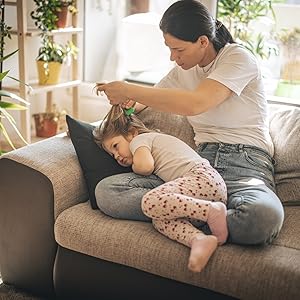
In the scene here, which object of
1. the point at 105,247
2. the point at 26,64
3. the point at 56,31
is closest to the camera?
the point at 105,247

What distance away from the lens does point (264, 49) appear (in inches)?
119

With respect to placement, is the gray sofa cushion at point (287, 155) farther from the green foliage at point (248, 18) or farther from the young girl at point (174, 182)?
the green foliage at point (248, 18)

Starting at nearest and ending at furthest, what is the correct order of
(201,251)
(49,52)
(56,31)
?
(201,251) → (56,31) → (49,52)

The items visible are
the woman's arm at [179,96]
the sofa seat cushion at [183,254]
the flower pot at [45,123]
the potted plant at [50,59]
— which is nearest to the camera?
the sofa seat cushion at [183,254]

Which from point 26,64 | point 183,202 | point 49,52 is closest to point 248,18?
point 49,52

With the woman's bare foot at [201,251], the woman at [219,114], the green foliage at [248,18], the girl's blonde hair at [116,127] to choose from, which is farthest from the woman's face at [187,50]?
the green foliage at [248,18]

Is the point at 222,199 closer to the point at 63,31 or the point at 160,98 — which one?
the point at 160,98

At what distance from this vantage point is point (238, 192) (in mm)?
1787

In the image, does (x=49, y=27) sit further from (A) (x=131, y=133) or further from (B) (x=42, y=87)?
(A) (x=131, y=133)

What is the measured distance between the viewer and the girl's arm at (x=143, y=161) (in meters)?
1.88

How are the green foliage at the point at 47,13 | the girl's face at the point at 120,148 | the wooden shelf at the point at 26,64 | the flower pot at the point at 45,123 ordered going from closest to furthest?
the girl's face at the point at 120,148 < the wooden shelf at the point at 26,64 < the green foliage at the point at 47,13 < the flower pot at the point at 45,123

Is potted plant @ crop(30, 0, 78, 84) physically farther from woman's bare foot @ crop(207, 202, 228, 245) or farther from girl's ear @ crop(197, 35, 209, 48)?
woman's bare foot @ crop(207, 202, 228, 245)

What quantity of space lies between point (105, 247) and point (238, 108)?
27.2 inches

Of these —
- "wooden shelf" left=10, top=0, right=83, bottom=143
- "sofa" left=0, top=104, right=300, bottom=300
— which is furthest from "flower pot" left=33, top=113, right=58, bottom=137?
"sofa" left=0, top=104, right=300, bottom=300
